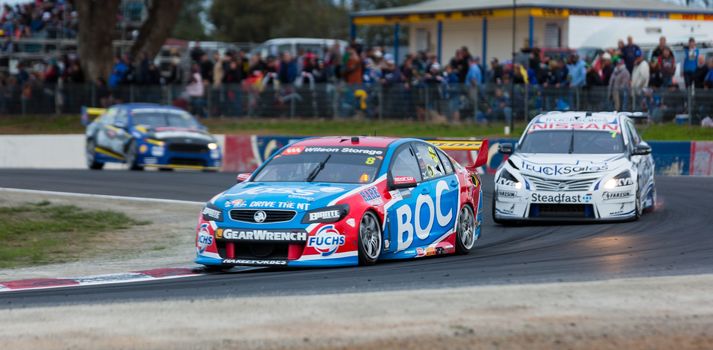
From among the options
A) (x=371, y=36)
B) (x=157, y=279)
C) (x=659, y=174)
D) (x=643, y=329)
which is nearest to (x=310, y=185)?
Result: (x=157, y=279)

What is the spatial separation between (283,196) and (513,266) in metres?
2.14

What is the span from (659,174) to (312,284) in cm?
1633

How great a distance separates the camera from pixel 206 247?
450 inches

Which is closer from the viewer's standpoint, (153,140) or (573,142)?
(573,142)

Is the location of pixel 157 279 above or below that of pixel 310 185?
below

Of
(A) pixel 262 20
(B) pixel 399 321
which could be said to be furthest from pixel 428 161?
(A) pixel 262 20

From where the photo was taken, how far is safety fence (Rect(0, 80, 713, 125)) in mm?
26953

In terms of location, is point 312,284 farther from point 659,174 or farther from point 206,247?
point 659,174

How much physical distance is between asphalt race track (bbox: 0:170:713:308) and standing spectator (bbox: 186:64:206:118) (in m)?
17.1

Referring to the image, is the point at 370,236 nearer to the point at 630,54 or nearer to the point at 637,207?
the point at 637,207

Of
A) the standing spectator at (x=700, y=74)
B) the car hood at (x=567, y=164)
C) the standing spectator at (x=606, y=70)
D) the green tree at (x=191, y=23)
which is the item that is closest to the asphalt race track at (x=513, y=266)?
the car hood at (x=567, y=164)

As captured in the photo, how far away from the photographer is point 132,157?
27.7 meters

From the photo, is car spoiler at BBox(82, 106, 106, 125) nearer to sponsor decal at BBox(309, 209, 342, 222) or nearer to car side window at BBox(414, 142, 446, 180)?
car side window at BBox(414, 142, 446, 180)

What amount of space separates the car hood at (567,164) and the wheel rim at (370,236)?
4.98 m
